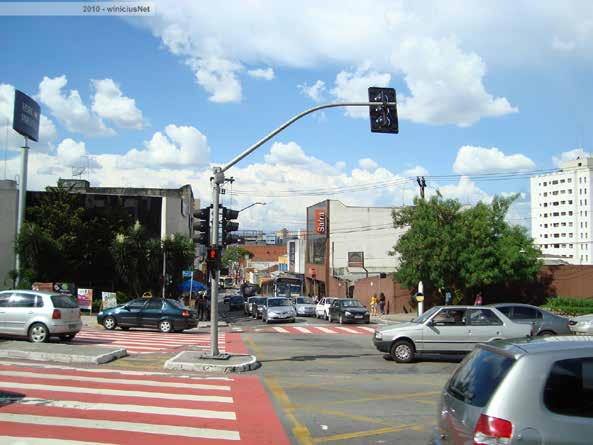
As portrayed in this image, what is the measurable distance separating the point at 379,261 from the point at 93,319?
132 feet

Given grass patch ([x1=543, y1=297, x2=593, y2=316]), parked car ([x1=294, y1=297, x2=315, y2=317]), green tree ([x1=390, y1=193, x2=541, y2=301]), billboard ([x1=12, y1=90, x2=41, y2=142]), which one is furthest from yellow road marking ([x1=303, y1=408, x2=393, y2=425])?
billboard ([x1=12, y1=90, x2=41, y2=142])

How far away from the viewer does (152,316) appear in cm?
2500

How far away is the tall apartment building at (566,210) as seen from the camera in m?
137

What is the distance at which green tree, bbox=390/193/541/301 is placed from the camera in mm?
34406

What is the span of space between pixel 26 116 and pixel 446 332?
31.3m

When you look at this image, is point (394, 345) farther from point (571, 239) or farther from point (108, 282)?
point (571, 239)

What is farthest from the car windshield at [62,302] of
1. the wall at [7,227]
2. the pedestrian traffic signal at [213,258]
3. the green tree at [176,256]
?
the wall at [7,227]

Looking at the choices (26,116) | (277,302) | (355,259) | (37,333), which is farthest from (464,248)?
(26,116)

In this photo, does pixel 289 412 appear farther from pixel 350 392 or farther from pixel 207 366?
pixel 207 366

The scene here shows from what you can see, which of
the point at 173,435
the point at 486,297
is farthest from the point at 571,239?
the point at 173,435

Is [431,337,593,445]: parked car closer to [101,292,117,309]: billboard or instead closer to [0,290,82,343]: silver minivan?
[0,290,82,343]: silver minivan

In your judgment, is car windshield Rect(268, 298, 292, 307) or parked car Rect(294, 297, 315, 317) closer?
car windshield Rect(268, 298, 292, 307)

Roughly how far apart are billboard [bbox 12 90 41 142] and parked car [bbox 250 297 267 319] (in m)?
18.0

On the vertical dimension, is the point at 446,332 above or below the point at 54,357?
above
